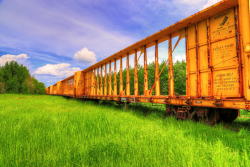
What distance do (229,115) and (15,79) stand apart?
44.2 metres

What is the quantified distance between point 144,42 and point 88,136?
5.93 m

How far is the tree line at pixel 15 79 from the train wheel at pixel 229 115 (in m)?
43.5

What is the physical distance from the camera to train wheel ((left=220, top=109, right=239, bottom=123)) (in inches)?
229

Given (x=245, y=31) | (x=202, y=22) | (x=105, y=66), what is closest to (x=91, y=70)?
(x=105, y=66)

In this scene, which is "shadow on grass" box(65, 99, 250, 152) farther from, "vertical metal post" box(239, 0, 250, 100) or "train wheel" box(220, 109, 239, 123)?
"vertical metal post" box(239, 0, 250, 100)

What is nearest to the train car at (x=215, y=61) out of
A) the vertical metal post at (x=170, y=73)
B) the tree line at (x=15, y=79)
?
the vertical metal post at (x=170, y=73)

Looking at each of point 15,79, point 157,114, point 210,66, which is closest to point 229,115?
point 210,66

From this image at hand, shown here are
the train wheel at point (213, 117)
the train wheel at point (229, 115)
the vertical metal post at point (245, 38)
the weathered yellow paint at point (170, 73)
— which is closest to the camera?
the vertical metal post at point (245, 38)

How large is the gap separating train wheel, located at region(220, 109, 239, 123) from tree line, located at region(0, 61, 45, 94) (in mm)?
43485

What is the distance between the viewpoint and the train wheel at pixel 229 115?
5.83 meters

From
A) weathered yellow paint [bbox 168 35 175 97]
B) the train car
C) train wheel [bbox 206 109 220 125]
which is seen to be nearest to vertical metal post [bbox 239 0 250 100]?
the train car

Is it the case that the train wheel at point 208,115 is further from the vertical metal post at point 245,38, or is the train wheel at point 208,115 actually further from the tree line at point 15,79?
the tree line at point 15,79

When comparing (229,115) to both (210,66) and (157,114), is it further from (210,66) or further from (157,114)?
(157,114)

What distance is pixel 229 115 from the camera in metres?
6.04
